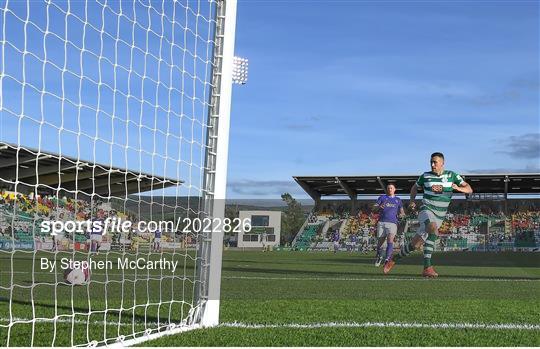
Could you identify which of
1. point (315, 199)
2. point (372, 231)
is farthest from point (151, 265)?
point (315, 199)

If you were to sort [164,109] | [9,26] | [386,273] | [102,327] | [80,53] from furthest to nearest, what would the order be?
[386,273] → [164,109] → [102,327] → [80,53] → [9,26]

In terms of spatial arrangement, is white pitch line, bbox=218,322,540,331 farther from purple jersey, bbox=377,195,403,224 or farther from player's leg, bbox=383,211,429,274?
purple jersey, bbox=377,195,403,224

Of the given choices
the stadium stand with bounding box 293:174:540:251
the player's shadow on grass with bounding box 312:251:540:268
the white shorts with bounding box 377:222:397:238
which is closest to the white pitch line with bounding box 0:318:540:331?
the white shorts with bounding box 377:222:397:238

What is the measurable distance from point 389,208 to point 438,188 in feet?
10.3

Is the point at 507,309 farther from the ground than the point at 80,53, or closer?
closer

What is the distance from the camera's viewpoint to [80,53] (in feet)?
14.3

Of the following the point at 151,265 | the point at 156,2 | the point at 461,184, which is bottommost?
the point at 151,265

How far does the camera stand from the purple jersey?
13766 millimetres

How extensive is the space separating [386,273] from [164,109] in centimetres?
823

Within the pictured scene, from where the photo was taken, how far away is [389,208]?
1382 centimetres

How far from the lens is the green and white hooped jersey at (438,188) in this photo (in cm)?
1067

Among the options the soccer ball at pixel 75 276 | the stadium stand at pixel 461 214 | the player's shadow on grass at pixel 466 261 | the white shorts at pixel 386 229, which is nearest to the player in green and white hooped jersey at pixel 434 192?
the white shorts at pixel 386 229

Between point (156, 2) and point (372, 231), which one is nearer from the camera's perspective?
point (156, 2)

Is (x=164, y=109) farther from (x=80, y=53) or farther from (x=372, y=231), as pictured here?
(x=372, y=231)
